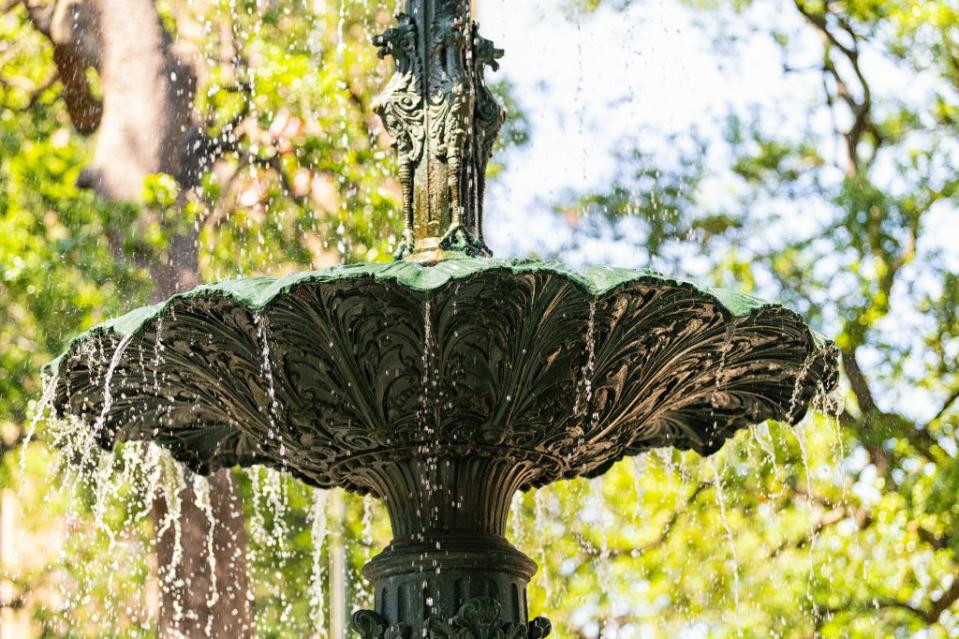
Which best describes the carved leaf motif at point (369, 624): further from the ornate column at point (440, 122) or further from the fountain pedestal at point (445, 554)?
the ornate column at point (440, 122)

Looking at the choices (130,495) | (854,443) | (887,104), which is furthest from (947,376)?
(130,495)

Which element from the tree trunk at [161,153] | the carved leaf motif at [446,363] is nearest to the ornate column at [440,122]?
the carved leaf motif at [446,363]

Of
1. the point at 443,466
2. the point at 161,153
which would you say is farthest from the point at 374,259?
the point at 443,466

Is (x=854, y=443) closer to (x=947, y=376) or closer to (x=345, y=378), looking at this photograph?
(x=947, y=376)

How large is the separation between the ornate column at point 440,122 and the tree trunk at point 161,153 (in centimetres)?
567

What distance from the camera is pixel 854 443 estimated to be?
42.8 feet

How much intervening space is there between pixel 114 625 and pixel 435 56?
8167 millimetres

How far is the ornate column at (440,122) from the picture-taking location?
222 inches

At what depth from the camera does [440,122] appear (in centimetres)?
575

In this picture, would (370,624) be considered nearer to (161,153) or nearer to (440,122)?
(440,122)

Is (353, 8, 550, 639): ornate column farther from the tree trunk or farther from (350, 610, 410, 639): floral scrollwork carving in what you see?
the tree trunk

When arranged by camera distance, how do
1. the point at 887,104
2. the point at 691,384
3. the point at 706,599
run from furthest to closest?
the point at 887,104
the point at 706,599
the point at 691,384

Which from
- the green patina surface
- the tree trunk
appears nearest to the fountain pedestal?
the green patina surface

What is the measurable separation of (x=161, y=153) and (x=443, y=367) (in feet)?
26.9
